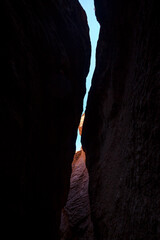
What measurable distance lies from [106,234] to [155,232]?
218 centimetres

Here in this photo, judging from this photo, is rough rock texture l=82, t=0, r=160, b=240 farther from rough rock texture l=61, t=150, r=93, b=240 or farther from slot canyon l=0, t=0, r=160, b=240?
rough rock texture l=61, t=150, r=93, b=240

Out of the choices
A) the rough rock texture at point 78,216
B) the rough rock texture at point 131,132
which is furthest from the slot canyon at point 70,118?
the rough rock texture at point 78,216

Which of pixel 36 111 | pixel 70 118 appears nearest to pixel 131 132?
pixel 36 111

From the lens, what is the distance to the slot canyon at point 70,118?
7.25ft

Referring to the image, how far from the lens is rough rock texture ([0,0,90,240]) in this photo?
2719 mm

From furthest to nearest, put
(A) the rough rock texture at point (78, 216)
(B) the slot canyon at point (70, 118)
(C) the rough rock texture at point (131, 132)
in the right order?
(A) the rough rock texture at point (78, 216) < (B) the slot canyon at point (70, 118) < (C) the rough rock texture at point (131, 132)

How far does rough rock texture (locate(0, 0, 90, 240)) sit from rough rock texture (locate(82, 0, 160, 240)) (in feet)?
4.04

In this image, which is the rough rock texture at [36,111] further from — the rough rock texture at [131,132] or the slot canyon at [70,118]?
the rough rock texture at [131,132]

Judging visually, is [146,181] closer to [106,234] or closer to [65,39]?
[106,234]

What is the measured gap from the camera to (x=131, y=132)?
8.82 feet

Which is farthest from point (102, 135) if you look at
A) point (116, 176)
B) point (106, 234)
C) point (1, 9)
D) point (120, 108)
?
point (1, 9)

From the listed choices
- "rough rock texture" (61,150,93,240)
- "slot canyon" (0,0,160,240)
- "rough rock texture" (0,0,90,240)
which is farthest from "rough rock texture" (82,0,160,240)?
"rough rock texture" (61,150,93,240)

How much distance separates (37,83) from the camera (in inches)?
143

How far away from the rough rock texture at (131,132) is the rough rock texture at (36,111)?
1231mm
